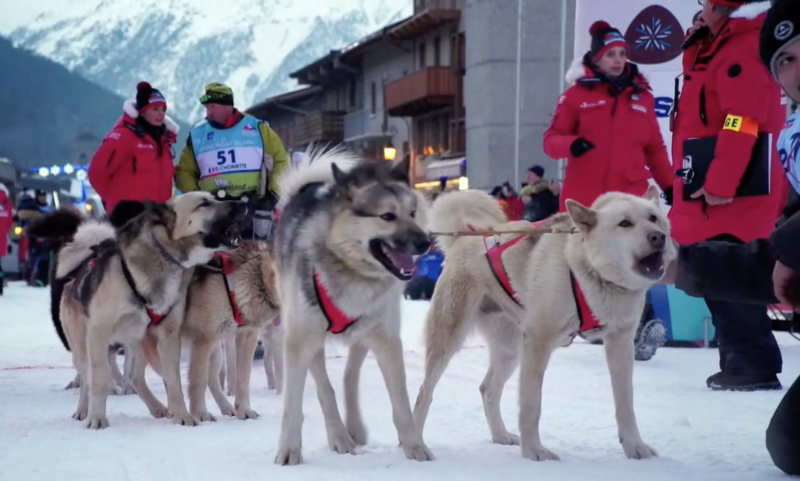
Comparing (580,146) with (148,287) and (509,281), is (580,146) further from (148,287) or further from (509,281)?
(148,287)

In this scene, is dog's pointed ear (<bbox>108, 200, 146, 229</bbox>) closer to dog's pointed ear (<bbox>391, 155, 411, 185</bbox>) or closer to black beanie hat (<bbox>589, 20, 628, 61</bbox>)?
dog's pointed ear (<bbox>391, 155, 411, 185</bbox>)

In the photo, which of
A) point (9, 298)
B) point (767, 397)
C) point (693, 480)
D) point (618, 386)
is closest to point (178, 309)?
point (618, 386)

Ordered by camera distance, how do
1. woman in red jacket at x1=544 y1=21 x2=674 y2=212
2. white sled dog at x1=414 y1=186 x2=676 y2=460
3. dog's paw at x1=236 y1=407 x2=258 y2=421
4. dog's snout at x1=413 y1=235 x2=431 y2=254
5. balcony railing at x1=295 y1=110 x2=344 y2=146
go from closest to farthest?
dog's snout at x1=413 y1=235 x2=431 y2=254, white sled dog at x1=414 y1=186 x2=676 y2=460, dog's paw at x1=236 y1=407 x2=258 y2=421, woman in red jacket at x1=544 y1=21 x2=674 y2=212, balcony railing at x1=295 y1=110 x2=344 y2=146

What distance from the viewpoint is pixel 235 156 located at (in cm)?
571

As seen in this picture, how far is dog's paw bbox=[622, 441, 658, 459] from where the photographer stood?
3338 mm

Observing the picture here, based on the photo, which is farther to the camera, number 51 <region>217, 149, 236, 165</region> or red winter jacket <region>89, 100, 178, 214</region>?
red winter jacket <region>89, 100, 178, 214</region>

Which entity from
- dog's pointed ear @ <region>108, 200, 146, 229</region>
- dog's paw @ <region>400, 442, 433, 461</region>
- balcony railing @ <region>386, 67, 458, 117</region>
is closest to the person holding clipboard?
dog's paw @ <region>400, 442, 433, 461</region>

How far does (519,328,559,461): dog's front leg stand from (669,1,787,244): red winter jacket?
1384 mm

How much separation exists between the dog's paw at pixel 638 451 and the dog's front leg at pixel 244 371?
6.03 feet

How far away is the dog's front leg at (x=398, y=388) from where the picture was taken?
132 inches

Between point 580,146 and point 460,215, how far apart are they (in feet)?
3.31

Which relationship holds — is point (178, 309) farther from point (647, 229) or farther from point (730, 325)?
point (730, 325)

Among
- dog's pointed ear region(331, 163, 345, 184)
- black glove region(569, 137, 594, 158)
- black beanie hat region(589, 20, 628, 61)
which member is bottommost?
dog's pointed ear region(331, 163, 345, 184)

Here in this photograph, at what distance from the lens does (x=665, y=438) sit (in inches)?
145
